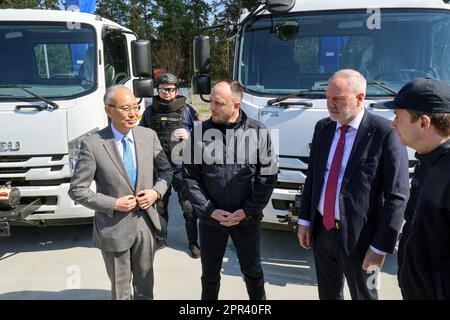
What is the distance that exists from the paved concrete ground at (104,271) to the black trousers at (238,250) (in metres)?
0.66

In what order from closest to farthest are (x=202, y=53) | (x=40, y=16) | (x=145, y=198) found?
(x=145, y=198) → (x=202, y=53) → (x=40, y=16)

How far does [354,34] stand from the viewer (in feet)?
12.2

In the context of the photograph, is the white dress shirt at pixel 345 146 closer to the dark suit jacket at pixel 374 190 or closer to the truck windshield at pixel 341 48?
the dark suit jacket at pixel 374 190

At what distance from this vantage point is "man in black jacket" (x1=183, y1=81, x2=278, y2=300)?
2629 millimetres

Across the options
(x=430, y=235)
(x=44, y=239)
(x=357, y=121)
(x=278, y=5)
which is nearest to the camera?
(x=430, y=235)

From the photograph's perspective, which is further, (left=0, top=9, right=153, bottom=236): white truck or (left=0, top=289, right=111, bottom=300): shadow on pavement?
(left=0, top=9, right=153, bottom=236): white truck

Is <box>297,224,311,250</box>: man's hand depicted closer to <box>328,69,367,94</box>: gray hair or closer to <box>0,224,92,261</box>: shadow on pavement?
<box>328,69,367,94</box>: gray hair

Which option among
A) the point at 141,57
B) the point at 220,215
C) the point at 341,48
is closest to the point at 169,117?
the point at 141,57

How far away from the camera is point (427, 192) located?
Result: 1598 millimetres

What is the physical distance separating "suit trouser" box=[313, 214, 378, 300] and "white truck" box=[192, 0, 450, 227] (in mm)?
1069

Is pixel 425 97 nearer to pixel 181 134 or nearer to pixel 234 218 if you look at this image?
pixel 234 218

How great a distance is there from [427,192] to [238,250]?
59.5 inches

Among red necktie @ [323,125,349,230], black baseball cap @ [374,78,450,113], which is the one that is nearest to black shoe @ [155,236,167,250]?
red necktie @ [323,125,349,230]

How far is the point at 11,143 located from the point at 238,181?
100 inches
